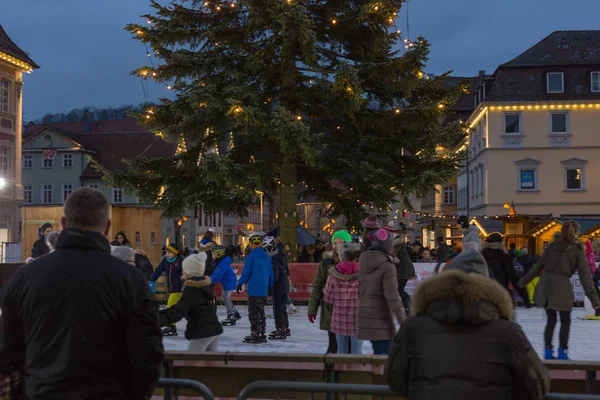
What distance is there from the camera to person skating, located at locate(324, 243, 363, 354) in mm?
9742

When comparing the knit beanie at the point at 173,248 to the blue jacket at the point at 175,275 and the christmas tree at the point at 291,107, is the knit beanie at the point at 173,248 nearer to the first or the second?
the blue jacket at the point at 175,275

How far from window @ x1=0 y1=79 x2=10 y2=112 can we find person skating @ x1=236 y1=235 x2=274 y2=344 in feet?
116

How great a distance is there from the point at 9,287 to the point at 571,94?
47.2m

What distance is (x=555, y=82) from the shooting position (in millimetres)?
48031

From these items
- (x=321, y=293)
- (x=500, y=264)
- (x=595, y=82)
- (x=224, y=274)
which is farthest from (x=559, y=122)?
(x=321, y=293)

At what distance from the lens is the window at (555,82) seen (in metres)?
47.9

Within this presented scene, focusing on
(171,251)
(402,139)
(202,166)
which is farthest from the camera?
(402,139)

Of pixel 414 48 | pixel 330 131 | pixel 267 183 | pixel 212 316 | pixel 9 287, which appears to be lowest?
pixel 212 316

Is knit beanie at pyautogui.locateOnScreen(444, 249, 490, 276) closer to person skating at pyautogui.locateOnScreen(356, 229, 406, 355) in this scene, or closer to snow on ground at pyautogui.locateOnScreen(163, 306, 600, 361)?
person skating at pyautogui.locateOnScreen(356, 229, 406, 355)

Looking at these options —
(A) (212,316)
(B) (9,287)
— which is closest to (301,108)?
(A) (212,316)

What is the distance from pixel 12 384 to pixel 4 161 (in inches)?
1760

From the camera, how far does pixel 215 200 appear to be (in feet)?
83.9

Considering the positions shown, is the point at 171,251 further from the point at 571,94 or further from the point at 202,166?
the point at 571,94

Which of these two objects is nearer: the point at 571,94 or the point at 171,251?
the point at 171,251
